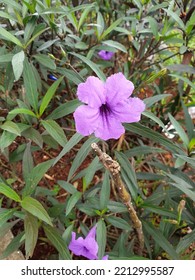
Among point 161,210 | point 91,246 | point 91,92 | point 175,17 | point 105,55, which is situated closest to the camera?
point 91,92

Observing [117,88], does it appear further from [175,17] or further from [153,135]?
[175,17]

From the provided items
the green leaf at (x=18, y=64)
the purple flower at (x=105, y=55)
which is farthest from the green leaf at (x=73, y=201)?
the purple flower at (x=105, y=55)

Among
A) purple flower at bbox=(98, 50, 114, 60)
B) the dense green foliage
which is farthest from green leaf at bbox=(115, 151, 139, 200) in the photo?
purple flower at bbox=(98, 50, 114, 60)

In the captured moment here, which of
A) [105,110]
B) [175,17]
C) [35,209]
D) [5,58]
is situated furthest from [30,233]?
[175,17]

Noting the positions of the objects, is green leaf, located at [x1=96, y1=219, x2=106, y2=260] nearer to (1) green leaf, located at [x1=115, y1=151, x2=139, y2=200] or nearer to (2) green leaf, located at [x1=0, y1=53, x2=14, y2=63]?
(1) green leaf, located at [x1=115, y1=151, x2=139, y2=200]
